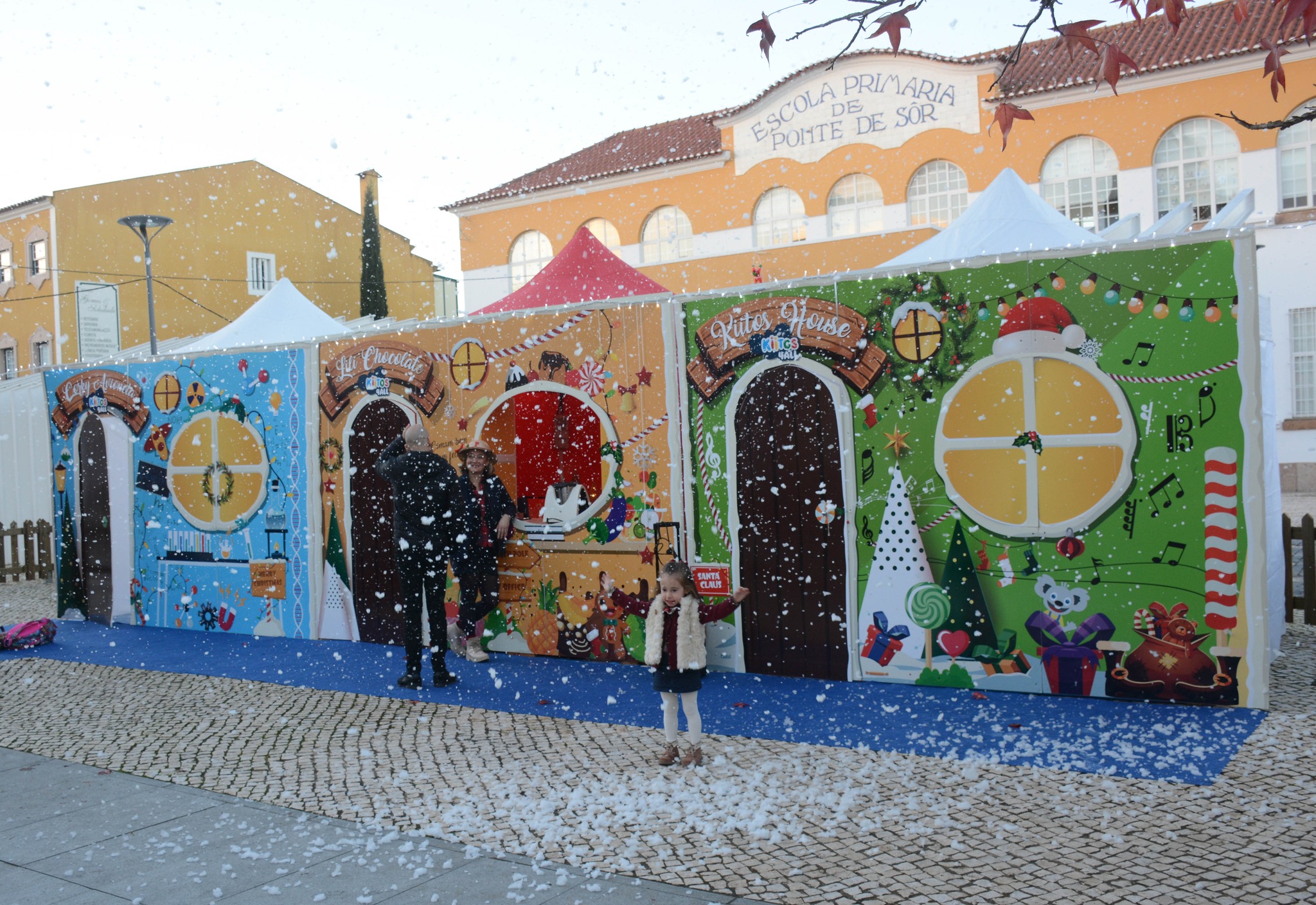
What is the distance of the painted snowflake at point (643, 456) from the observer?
26.3ft

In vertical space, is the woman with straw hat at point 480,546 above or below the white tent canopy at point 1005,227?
below

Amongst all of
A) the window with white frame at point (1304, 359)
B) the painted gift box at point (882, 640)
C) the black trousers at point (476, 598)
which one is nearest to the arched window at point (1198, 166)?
the window with white frame at point (1304, 359)

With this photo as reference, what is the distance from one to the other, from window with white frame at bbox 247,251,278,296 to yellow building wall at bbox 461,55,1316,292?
11.2m

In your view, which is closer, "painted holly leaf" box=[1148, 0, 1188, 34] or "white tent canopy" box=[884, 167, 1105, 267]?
"painted holly leaf" box=[1148, 0, 1188, 34]

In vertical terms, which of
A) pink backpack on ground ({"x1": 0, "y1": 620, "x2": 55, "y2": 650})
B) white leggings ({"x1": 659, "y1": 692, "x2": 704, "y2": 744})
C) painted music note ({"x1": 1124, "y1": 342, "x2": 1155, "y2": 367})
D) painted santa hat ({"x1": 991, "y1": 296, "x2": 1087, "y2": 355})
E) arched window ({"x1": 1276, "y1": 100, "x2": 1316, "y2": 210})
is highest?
arched window ({"x1": 1276, "y1": 100, "x2": 1316, "y2": 210})

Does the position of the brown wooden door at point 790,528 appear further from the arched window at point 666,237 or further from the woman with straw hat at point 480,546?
the arched window at point 666,237

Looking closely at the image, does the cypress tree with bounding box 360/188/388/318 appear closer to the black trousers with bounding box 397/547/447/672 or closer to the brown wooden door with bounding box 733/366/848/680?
the black trousers with bounding box 397/547/447/672

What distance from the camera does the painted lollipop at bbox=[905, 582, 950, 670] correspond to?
273 inches

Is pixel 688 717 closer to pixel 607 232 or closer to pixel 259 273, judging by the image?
pixel 607 232

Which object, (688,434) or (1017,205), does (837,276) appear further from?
(1017,205)

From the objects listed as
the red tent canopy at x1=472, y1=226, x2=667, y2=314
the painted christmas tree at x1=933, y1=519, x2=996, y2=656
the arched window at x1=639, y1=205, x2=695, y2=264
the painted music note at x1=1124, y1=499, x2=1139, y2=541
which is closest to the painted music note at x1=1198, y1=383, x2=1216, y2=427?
the painted music note at x1=1124, y1=499, x2=1139, y2=541

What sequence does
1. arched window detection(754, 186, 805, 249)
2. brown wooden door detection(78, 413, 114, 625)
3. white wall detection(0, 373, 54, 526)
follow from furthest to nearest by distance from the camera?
arched window detection(754, 186, 805, 249)
white wall detection(0, 373, 54, 526)
brown wooden door detection(78, 413, 114, 625)

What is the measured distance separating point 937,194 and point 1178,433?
18398 millimetres

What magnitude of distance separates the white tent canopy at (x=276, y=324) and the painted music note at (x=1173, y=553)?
8.09 m
